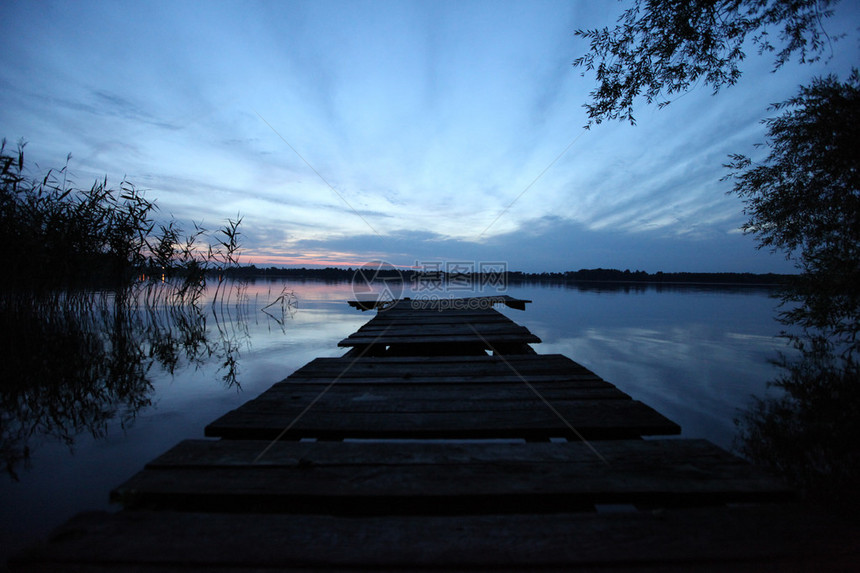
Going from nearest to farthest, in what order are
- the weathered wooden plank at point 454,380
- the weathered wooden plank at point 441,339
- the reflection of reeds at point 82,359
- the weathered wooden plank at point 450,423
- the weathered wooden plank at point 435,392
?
the weathered wooden plank at point 450,423, the weathered wooden plank at point 435,392, the weathered wooden plank at point 454,380, the reflection of reeds at point 82,359, the weathered wooden plank at point 441,339

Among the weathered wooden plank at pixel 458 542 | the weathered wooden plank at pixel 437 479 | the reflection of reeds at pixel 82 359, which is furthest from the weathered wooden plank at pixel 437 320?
the weathered wooden plank at pixel 458 542

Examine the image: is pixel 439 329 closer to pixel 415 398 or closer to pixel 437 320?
pixel 437 320

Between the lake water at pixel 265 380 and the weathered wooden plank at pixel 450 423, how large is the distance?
95 cm

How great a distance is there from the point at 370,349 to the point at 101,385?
307 centimetres

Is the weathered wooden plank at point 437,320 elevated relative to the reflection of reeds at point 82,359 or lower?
elevated

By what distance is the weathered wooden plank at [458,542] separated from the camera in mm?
988

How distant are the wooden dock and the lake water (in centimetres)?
100

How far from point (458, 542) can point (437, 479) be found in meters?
0.33

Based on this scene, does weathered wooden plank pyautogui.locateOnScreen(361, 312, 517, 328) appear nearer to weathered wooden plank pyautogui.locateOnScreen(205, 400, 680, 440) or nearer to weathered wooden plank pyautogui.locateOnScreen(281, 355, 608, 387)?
weathered wooden plank pyautogui.locateOnScreen(281, 355, 608, 387)

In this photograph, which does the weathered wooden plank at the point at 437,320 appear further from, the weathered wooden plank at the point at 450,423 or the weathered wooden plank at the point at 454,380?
the weathered wooden plank at the point at 450,423

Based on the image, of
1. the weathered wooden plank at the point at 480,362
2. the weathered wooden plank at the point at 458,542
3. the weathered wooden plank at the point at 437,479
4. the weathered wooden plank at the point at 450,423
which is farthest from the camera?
the weathered wooden plank at the point at 480,362

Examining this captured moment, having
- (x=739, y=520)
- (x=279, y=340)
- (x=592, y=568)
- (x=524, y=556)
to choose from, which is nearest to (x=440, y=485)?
(x=524, y=556)

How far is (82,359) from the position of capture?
474 cm

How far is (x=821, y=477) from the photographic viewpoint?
90.2 inches
